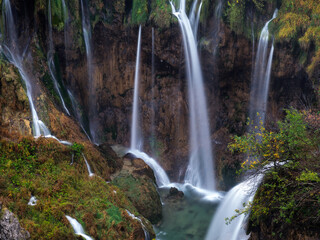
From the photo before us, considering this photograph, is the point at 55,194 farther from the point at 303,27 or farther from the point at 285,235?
the point at 303,27

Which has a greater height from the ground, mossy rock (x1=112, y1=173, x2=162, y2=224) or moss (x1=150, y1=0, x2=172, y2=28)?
moss (x1=150, y1=0, x2=172, y2=28)

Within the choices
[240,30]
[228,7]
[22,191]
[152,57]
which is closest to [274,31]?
[240,30]

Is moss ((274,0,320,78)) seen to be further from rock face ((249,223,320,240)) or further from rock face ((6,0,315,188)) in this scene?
rock face ((249,223,320,240))

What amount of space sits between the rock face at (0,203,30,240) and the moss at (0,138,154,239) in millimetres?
390

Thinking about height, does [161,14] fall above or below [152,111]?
above

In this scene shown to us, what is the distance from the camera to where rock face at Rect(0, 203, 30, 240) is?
19.3ft

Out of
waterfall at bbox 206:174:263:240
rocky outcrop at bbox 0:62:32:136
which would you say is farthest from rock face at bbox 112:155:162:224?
rocky outcrop at bbox 0:62:32:136

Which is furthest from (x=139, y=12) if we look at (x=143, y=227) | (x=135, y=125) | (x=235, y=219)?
(x=235, y=219)

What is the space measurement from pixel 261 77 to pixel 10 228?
13582 millimetres

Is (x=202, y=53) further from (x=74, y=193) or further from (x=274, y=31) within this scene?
(x=74, y=193)

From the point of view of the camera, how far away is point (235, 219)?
911 cm

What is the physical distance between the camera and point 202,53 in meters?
16.0

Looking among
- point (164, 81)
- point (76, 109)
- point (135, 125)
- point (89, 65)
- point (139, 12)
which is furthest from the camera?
point (135, 125)

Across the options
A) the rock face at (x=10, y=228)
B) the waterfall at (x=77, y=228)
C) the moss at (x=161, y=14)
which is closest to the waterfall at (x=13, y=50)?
the waterfall at (x=77, y=228)
